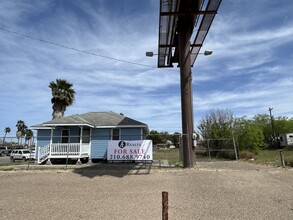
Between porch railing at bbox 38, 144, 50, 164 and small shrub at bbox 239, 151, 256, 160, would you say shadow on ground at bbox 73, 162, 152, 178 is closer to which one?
porch railing at bbox 38, 144, 50, 164

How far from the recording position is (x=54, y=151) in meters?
19.6

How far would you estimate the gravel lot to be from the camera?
599 centimetres

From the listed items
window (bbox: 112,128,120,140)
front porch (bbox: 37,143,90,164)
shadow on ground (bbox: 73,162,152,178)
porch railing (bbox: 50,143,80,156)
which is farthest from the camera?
window (bbox: 112,128,120,140)

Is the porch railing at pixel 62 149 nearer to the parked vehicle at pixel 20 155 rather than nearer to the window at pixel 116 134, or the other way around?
the window at pixel 116 134

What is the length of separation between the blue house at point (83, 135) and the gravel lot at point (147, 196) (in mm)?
7947

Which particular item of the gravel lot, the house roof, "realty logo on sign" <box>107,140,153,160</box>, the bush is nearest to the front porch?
the house roof

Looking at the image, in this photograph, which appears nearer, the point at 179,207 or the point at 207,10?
the point at 179,207

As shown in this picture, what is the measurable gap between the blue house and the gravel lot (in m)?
7.95

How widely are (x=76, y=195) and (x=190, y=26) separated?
11914mm

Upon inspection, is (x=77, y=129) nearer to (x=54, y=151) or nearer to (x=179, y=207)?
(x=54, y=151)

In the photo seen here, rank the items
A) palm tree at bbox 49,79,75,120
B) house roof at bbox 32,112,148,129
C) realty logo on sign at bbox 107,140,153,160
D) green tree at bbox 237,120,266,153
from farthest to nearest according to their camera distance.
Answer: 1. palm tree at bbox 49,79,75,120
2. green tree at bbox 237,120,266,153
3. house roof at bbox 32,112,148,129
4. realty logo on sign at bbox 107,140,153,160

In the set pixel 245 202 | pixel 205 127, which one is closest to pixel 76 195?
pixel 245 202

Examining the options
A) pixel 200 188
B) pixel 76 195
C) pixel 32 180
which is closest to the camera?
pixel 76 195

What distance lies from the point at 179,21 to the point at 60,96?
19.4m
